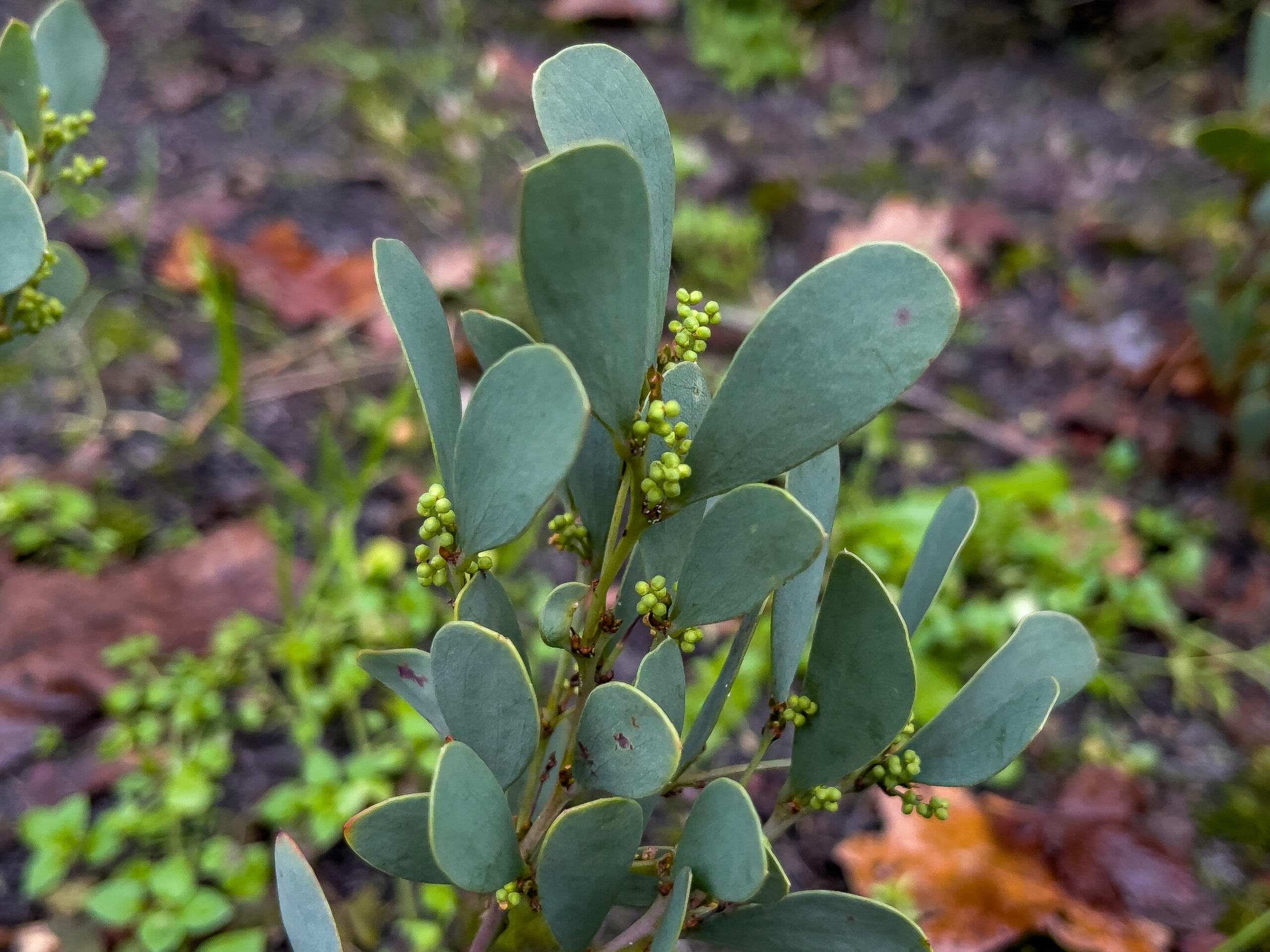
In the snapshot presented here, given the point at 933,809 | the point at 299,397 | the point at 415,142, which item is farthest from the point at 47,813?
the point at 415,142

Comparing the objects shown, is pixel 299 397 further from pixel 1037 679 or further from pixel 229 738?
pixel 1037 679

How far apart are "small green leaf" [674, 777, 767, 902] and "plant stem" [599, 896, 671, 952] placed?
73 millimetres

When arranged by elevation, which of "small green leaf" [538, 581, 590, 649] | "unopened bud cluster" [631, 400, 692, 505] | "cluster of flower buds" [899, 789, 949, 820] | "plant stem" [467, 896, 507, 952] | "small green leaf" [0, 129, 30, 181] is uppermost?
"small green leaf" [0, 129, 30, 181]

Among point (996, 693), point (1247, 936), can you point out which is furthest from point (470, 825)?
point (1247, 936)

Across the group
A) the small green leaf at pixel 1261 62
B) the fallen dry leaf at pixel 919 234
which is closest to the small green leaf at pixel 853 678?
the small green leaf at pixel 1261 62

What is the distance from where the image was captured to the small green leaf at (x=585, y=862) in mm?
352

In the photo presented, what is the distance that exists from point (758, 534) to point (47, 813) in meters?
0.96

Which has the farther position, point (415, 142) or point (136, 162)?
→ point (415, 142)

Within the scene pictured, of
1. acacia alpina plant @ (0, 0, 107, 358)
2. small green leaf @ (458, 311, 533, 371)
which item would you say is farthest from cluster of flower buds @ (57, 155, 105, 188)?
small green leaf @ (458, 311, 533, 371)

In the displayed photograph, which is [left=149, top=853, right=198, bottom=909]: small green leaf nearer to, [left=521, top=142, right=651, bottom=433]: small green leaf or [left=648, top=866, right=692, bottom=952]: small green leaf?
[left=648, top=866, right=692, bottom=952]: small green leaf

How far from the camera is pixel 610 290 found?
0.96ft

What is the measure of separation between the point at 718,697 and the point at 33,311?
18.6 inches

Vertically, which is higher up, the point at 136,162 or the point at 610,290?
the point at 610,290

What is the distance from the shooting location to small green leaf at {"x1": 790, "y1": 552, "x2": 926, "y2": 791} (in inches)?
14.3
